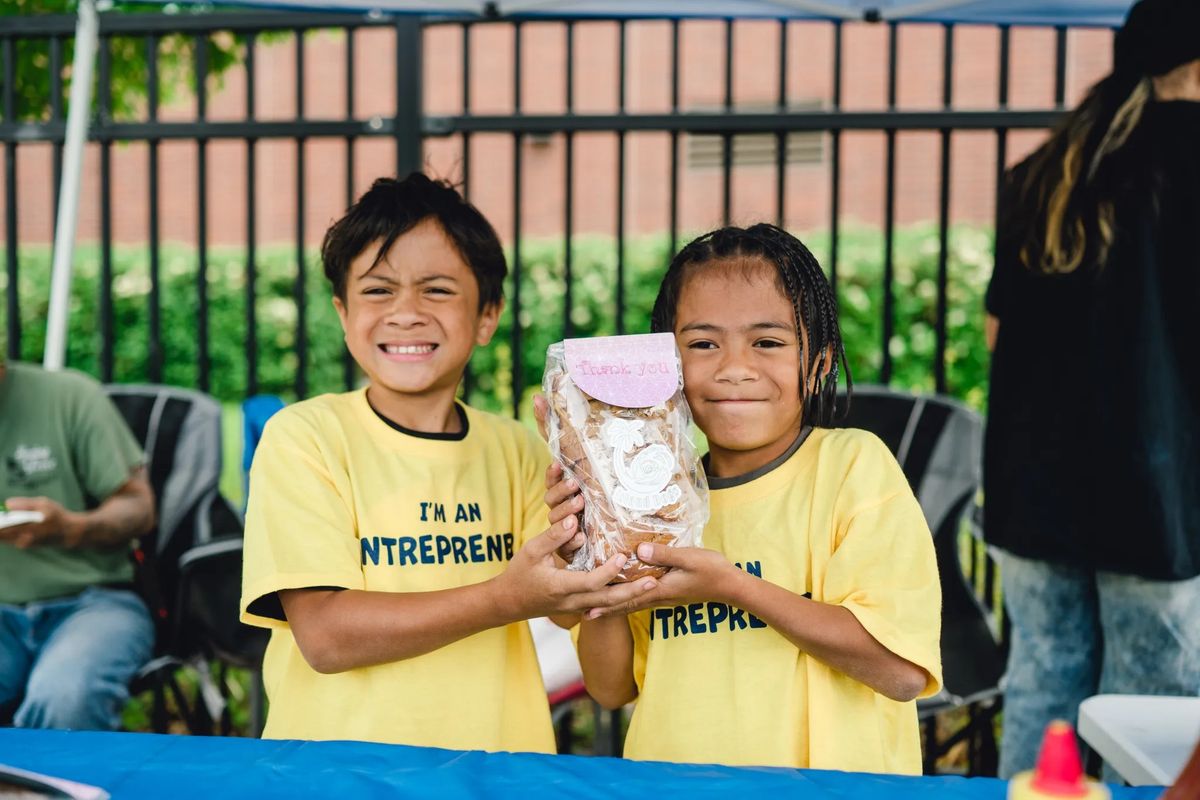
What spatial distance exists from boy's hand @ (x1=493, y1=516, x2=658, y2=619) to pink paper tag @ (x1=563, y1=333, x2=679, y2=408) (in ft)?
0.53

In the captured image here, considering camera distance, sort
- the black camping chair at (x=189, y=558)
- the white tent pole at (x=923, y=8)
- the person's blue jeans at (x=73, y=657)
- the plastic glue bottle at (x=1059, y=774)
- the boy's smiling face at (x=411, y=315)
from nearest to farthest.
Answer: the plastic glue bottle at (x=1059, y=774) → the boy's smiling face at (x=411, y=315) → the person's blue jeans at (x=73, y=657) → the black camping chair at (x=189, y=558) → the white tent pole at (x=923, y=8)

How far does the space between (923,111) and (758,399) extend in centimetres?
205

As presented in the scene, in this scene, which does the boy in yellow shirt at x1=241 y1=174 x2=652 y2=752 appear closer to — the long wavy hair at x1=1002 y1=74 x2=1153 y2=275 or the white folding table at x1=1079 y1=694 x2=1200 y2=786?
the white folding table at x1=1079 y1=694 x2=1200 y2=786

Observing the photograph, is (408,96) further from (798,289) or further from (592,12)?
(798,289)

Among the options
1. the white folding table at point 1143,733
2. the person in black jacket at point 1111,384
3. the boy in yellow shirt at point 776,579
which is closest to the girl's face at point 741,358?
the boy in yellow shirt at point 776,579

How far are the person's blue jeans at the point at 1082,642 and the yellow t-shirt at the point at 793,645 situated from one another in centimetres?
88

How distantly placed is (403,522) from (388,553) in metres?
0.05

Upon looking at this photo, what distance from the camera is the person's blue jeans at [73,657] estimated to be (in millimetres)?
2523

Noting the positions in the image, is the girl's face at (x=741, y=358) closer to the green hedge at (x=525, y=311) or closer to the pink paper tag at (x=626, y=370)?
the pink paper tag at (x=626, y=370)

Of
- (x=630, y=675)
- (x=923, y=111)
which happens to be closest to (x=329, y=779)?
(x=630, y=675)

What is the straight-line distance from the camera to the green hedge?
7.19 m

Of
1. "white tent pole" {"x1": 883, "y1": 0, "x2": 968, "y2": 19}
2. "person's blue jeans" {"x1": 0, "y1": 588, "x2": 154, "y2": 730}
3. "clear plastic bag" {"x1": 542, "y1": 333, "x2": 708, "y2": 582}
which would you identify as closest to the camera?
"clear plastic bag" {"x1": 542, "y1": 333, "x2": 708, "y2": 582}

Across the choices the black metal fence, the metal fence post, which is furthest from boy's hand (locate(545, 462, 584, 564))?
the metal fence post

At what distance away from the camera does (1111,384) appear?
2225 millimetres
